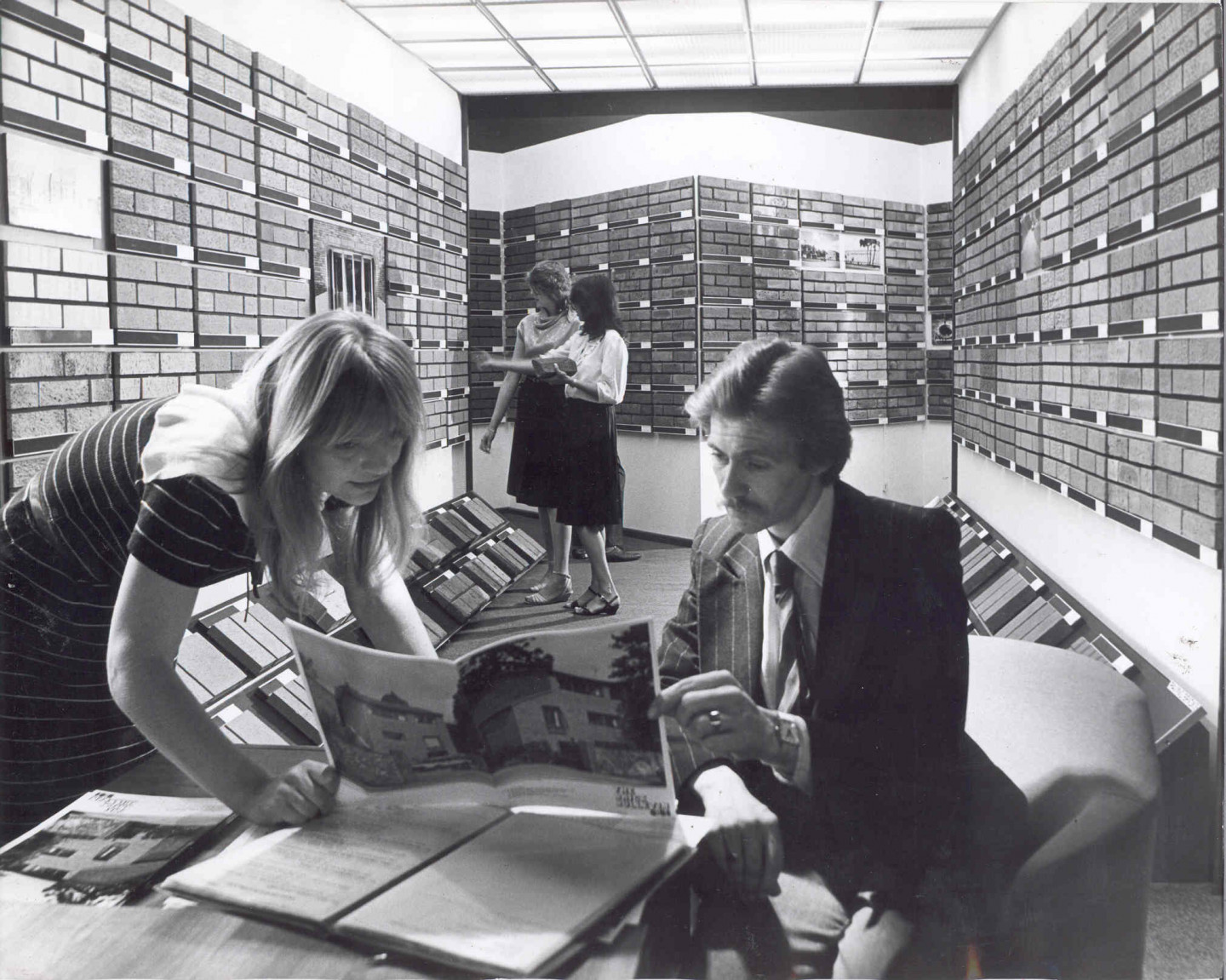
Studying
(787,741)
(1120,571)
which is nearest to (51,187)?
(787,741)

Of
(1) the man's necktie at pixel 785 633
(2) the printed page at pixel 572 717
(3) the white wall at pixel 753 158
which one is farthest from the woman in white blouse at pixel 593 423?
(2) the printed page at pixel 572 717

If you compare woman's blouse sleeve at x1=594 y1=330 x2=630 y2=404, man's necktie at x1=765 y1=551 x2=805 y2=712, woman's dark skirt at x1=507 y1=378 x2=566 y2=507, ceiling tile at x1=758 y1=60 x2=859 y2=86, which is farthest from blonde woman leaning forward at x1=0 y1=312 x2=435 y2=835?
ceiling tile at x1=758 y1=60 x2=859 y2=86

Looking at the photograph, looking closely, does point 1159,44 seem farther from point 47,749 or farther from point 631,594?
point 47,749

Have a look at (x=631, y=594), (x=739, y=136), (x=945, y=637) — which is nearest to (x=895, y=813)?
(x=945, y=637)

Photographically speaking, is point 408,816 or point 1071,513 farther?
point 1071,513

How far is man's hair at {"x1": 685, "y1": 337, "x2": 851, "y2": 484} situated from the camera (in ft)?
4.97

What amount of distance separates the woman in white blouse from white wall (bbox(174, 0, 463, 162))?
18.4 inches

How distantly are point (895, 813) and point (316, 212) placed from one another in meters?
1.63

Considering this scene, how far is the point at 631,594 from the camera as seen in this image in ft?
5.93

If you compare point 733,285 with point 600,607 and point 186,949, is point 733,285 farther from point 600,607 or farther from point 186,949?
point 186,949

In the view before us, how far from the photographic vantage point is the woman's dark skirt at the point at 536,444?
1919 mm

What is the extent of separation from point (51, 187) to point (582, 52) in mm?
1047

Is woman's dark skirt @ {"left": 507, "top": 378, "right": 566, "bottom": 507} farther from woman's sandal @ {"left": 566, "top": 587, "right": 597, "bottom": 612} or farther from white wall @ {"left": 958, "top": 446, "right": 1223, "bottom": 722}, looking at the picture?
white wall @ {"left": 958, "top": 446, "right": 1223, "bottom": 722}

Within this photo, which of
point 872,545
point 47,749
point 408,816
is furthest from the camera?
point 47,749
